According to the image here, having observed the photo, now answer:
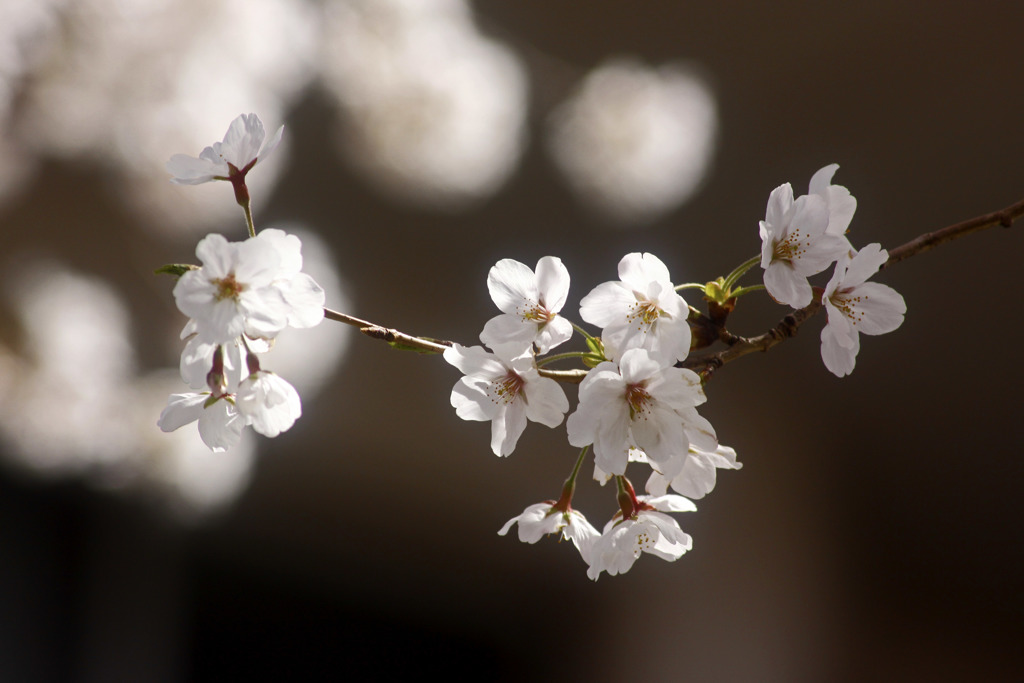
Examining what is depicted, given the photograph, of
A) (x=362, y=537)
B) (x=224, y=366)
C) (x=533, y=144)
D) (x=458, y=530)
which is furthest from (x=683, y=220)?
(x=224, y=366)

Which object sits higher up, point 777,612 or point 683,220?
point 683,220

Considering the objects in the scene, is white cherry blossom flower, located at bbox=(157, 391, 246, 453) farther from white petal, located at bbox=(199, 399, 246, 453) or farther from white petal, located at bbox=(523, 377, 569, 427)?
white petal, located at bbox=(523, 377, 569, 427)

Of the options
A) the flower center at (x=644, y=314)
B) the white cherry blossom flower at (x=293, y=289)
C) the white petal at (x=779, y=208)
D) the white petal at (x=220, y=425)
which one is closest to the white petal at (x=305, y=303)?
the white cherry blossom flower at (x=293, y=289)

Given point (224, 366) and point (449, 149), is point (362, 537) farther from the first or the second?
point (224, 366)

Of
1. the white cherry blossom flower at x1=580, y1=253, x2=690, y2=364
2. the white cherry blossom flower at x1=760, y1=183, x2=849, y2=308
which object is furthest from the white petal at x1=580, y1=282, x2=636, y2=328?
the white cherry blossom flower at x1=760, y1=183, x2=849, y2=308

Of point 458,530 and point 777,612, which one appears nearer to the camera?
point 777,612

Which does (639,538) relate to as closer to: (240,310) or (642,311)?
(642,311)

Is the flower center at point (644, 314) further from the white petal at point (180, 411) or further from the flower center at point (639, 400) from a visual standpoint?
the white petal at point (180, 411)

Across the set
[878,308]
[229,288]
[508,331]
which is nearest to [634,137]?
[878,308]
